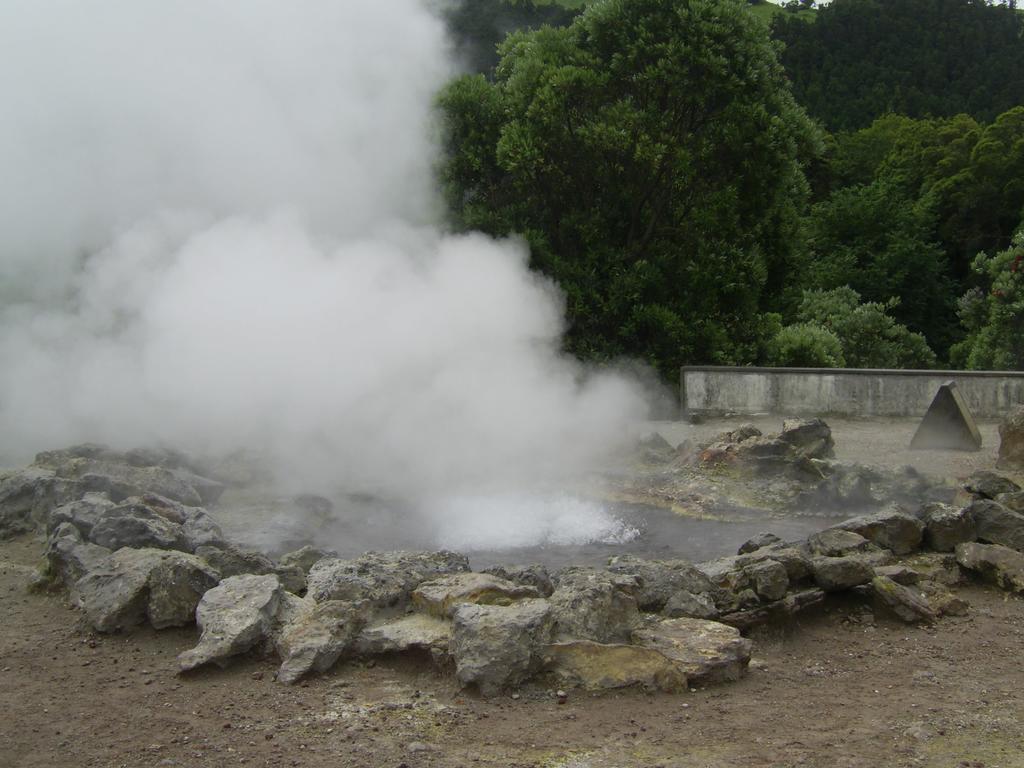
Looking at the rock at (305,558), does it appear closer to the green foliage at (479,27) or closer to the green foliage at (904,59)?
the green foliage at (479,27)

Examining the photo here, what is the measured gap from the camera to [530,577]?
231 inches

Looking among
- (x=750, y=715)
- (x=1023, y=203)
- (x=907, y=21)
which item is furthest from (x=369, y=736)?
(x=907, y=21)

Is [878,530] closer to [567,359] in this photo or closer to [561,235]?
[567,359]

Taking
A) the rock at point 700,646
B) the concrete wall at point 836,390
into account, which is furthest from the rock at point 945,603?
the concrete wall at point 836,390

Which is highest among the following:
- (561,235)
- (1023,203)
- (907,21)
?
(907,21)

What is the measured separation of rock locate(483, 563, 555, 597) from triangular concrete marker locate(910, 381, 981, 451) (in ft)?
20.9

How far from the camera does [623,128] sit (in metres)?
13.8

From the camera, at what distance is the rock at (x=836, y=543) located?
6551 mm

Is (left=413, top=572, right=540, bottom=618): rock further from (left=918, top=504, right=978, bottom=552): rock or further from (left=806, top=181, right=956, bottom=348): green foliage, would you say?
(left=806, top=181, right=956, bottom=348): green foliage

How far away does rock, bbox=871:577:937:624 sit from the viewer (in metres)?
5.62

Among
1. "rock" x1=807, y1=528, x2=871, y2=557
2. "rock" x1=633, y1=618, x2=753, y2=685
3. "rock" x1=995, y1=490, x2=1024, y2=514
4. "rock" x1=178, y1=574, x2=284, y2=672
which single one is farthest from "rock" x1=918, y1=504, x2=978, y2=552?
"rock" x1=178, y1=574, x2=284, y2=672

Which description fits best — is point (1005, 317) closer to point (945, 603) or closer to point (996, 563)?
point (996, 563)

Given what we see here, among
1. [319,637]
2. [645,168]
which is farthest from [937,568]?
[645,168]

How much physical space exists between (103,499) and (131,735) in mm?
3569
